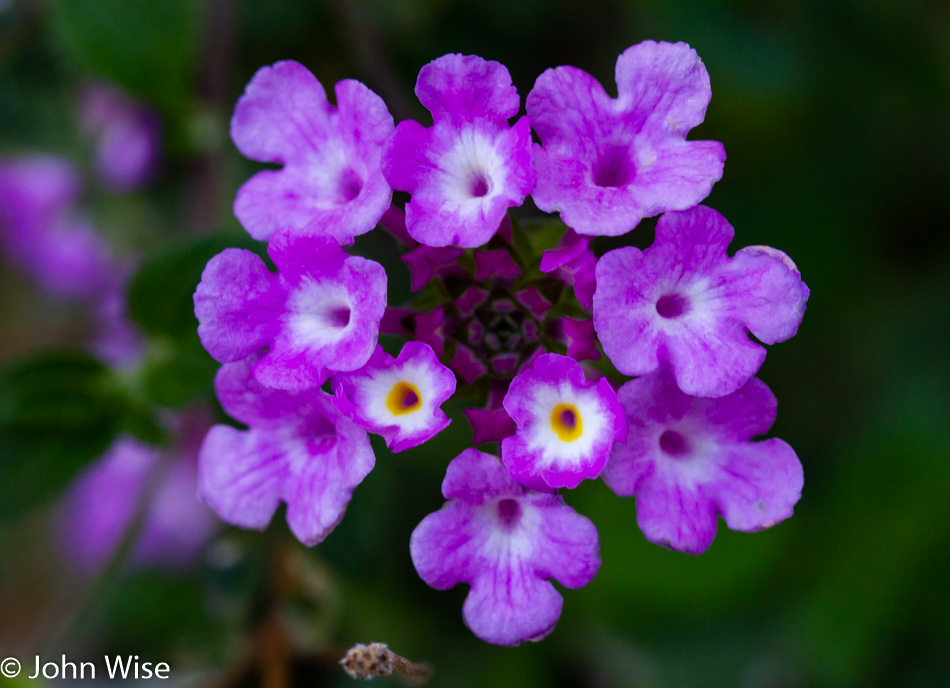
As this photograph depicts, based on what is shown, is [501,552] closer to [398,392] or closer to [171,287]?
[398,392]

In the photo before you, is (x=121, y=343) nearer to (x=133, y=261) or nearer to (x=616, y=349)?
(x=133, y=261)

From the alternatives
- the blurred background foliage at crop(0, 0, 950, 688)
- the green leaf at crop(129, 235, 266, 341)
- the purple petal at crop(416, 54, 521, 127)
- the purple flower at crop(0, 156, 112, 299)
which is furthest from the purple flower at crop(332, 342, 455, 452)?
the purple flower at crop(0, 156, 112, 299)

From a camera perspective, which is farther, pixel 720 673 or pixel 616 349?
pixel 720 673

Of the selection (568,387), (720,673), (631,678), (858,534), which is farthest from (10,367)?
(858,534)

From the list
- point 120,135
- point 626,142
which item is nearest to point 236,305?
point 626,142

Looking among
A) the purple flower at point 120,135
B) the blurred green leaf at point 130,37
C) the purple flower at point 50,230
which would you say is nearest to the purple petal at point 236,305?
the blurred green leaf at point 130,37

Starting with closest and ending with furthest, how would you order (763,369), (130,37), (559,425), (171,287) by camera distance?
(559,425), (171,287), (130,37), (763,369)

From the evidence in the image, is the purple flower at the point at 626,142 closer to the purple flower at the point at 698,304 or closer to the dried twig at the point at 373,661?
the purple flower at the point at 698,304

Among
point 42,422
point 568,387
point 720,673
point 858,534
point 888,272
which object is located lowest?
point 720,673
